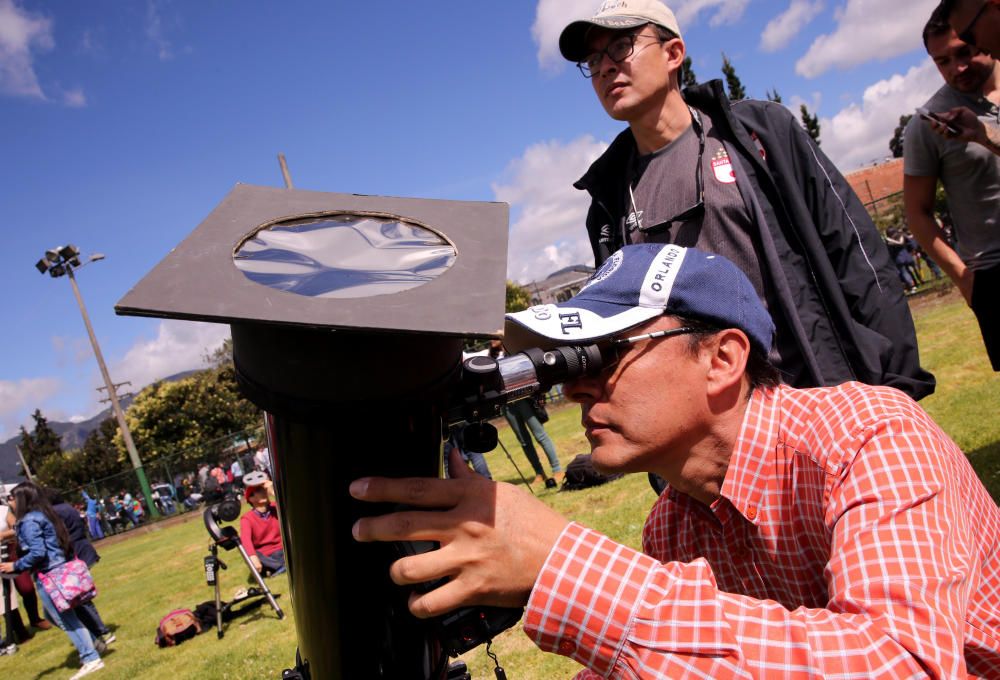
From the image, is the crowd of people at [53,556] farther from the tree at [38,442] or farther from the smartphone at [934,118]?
the tree at [38,442]

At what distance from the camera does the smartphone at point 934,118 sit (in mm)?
2814

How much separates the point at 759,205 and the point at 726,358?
1.20m

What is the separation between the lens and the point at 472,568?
3.03ft

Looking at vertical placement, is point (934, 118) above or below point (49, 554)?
above

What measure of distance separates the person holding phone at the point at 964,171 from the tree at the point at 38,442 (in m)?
90.9

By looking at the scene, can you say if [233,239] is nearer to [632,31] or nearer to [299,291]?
[299,291]

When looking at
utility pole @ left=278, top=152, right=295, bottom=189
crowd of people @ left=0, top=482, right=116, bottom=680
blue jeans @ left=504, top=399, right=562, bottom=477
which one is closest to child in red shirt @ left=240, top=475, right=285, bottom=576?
crowd of people @ left=0, top=482, right=116, bottom=680

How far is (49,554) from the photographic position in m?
8.09

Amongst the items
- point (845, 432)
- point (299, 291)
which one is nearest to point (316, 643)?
point (299, 291)

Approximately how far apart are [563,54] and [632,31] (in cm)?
32

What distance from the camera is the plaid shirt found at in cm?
87

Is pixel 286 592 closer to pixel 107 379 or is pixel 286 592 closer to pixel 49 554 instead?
pixel 49 554

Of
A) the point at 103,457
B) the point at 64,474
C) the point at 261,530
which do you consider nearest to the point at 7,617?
the point at 261,530

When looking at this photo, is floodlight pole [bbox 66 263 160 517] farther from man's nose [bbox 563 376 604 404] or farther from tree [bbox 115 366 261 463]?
man's nose [bbox 563 376 604 404]
